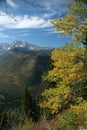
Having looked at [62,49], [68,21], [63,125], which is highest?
[68,21]

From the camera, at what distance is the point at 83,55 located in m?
13.8

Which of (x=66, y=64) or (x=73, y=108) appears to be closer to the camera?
(x=66, y=64)

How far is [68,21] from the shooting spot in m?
14.1

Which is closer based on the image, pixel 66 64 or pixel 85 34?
pixel 66 64

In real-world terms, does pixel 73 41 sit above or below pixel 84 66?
above

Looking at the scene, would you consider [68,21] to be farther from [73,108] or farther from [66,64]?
[73,108]

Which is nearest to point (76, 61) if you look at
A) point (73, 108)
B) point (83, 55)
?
point (83, 55)

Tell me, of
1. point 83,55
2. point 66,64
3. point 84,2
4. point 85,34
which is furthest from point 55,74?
point 84,2

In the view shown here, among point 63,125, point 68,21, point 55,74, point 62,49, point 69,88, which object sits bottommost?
point 63,125

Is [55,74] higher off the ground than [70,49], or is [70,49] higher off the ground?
[70,49]

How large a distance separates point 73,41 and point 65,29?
740 millimetres

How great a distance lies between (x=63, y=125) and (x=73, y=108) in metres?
1.22

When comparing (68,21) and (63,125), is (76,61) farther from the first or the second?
(63,125)

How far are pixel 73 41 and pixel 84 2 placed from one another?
2.13 metres
